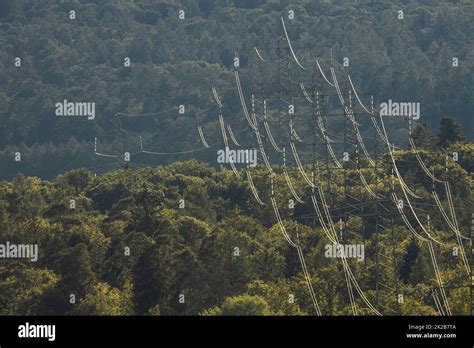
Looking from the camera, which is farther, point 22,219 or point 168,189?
point 168,189

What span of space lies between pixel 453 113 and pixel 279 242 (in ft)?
351

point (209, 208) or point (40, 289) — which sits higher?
point (209, 208)

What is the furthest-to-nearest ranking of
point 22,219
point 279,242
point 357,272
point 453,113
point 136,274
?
1. point 453,113
2. point 22,219
3. point 279,242
4. point 136,274
5. point 357,272

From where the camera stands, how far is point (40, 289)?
65188 millimetres
